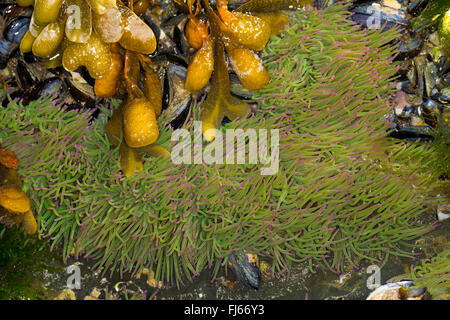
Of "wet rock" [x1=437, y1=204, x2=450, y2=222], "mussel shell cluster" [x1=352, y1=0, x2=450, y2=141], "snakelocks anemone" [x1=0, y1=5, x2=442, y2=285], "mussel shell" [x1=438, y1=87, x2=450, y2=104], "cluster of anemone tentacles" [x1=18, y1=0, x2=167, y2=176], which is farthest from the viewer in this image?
"mussel shell" [x1=438, y1=87, x2=450, y2=104]

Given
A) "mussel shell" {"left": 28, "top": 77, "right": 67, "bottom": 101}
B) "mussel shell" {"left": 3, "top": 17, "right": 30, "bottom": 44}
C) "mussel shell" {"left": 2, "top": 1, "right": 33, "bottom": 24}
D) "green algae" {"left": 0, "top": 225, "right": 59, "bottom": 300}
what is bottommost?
"green algae" {"left": 0, "top": 225, "right": 59, "bottom": 300}

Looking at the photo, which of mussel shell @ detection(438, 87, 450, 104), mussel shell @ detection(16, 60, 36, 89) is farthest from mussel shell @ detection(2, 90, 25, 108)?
mussel shell @ detection(438, 87, 450, 104)

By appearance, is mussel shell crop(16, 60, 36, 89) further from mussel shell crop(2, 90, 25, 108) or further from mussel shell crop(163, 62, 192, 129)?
mussel shell crop(163, 62, 192, 129)

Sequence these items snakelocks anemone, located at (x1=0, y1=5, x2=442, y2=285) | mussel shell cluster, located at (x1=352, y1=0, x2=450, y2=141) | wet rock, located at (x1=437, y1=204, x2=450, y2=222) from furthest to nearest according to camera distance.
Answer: mussel shell cluster, located at (x1=352, y1=0, x2=450, y2=141) < wet rock, located at (x1=437, y1=204, x2=450, y2=222) < snakelocks anemone, located at (x1=0, y1=5, x2=442, y2=285)

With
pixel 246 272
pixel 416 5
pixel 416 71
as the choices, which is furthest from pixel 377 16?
pixel 246 272

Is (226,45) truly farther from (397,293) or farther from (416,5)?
(397,293)

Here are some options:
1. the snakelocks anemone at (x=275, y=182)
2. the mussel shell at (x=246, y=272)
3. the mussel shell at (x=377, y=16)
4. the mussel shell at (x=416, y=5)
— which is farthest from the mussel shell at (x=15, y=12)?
the mussel shell at (x=416, y=5)

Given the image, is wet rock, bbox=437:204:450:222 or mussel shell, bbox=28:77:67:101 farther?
wet rock, bbox=437:204:450:222
